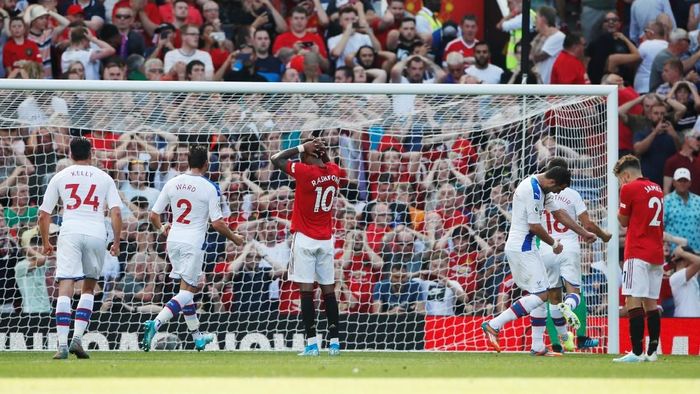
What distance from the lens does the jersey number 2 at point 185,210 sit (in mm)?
13727

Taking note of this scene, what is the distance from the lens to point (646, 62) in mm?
Result: 18984

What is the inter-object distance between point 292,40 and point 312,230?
555cm

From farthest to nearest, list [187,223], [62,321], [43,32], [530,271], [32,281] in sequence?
[43,32]
[32,281]
[187,223]
[530,271]
[62,321]

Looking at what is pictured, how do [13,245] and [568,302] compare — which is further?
[13,245]

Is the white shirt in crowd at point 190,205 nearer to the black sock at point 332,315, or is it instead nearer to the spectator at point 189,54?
the black sock at point 332,315

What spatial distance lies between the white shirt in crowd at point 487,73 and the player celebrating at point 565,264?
4112 millimetres

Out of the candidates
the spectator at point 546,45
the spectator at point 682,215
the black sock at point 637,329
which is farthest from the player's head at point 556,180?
the spectator at point 546,45

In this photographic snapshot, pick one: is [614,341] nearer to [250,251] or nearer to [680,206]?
[680,206]

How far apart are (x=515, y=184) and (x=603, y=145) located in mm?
1113

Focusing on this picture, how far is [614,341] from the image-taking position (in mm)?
14719

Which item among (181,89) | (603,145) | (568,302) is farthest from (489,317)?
(181,89)

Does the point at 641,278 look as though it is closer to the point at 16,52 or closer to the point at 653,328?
the point at 653,328

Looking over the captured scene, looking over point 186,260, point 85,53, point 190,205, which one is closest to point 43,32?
point 85,53

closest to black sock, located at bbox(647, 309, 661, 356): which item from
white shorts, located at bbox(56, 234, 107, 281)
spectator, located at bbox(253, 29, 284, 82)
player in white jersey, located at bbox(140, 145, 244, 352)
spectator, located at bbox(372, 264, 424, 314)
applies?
spectator, located at bbox(372, 264, 424, 314)
